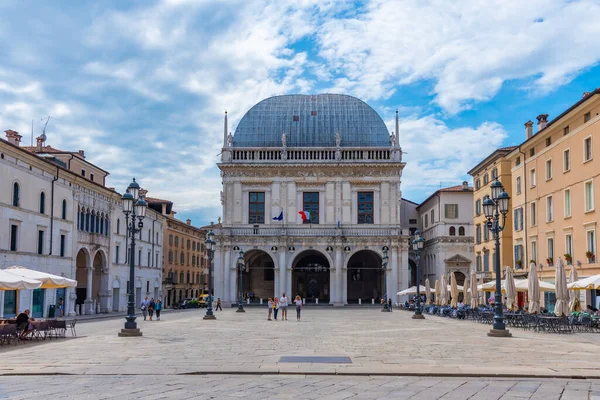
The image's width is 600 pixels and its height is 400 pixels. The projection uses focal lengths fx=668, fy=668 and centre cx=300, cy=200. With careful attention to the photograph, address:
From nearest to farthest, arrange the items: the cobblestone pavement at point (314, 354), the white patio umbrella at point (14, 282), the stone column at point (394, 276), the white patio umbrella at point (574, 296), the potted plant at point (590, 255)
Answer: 1. the cobblestone pavement at point (314, 354)
2. the white patio umbrella at point (14, 282)
3. the white patio umbrella at point (574, 296)
4. the potted plant at point (590, 255)
5. the stone column at point (394, 276)

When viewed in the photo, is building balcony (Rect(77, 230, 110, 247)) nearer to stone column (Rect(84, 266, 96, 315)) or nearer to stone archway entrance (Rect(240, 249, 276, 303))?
stone column (Rect(84, 266, 96, 315))

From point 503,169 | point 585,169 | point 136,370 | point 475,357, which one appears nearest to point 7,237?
point 136,370

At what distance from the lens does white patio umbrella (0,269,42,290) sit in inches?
934

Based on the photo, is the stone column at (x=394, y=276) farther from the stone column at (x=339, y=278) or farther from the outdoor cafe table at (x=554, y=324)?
the outdoor cafe table at (x=554, y=324)

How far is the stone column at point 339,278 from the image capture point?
6875 cm

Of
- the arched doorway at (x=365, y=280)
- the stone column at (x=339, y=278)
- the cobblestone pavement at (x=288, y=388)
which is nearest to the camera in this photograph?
the cobblestone pavement at (x=288, y=388)

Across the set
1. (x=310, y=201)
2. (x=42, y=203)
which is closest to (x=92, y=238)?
(x=42, y=203)

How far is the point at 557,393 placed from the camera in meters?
13.2

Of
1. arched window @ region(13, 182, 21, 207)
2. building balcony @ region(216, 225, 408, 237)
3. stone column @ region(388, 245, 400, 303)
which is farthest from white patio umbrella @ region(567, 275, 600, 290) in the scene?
building balcony @ region(216, 225, 408, 237)

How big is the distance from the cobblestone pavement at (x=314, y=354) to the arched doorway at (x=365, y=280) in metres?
47.2

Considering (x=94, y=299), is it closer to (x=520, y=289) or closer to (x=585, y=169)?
(x=520, y=289)

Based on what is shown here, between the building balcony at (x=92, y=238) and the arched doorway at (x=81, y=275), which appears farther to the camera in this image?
the arched doorway at (x=81, y=275)

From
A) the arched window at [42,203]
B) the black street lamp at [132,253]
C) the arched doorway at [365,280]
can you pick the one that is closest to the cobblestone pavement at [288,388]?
the black street lamp at [132,253]

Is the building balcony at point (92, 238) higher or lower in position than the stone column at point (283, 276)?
higher
